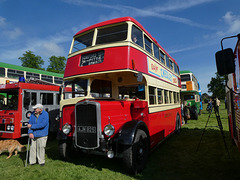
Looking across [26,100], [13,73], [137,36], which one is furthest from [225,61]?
[13,73]

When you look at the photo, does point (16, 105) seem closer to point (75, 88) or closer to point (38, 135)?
point (38, 135)

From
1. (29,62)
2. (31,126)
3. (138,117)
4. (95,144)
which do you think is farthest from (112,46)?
(29,62)

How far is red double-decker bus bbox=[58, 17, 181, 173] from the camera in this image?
361cm

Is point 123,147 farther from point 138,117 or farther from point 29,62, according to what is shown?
point 29,62

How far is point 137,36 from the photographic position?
4.73 metres

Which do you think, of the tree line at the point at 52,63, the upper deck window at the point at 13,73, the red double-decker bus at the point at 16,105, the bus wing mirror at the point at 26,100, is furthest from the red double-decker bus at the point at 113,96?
the tree line at the point at 52,63

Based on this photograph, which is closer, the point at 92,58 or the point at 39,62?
the point at 92,58

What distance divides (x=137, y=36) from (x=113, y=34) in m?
0.71

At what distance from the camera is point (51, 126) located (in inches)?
304

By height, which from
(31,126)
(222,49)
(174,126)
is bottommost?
(174,126)

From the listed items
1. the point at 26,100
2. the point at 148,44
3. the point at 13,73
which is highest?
the point at 13,73

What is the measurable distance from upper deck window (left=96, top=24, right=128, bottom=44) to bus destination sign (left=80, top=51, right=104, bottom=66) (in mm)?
494

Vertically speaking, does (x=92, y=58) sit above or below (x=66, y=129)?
above

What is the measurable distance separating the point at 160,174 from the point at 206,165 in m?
1.38
